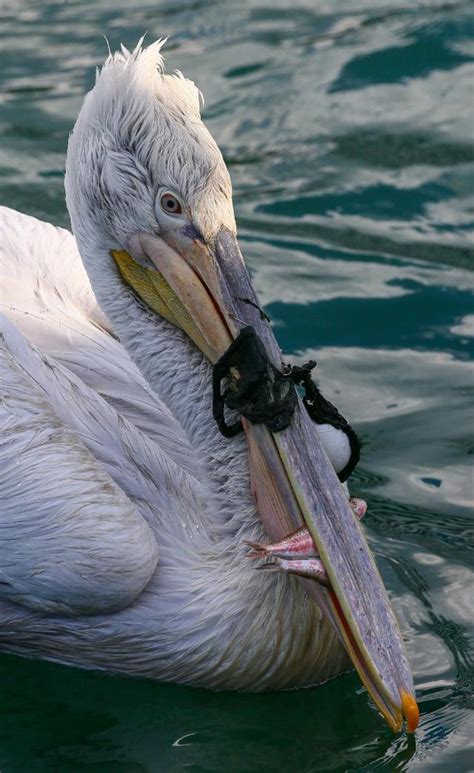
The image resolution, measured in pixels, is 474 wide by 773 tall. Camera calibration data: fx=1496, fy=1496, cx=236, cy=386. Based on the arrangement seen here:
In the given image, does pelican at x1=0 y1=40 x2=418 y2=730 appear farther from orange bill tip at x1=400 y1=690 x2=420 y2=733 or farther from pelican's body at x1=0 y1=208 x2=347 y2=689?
orange bill tip at x1=400 y1=690 x2=420 y2=733

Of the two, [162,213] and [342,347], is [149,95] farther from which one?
[342,347]

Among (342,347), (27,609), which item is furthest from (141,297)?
(342,347)

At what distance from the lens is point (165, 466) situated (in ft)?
14.1

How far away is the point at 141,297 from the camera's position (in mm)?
4336

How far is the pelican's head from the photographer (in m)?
3.90

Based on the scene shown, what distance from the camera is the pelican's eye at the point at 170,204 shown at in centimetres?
409

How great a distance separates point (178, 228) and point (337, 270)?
2457 mm

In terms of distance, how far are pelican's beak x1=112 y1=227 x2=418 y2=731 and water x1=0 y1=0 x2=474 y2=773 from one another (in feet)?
1.25

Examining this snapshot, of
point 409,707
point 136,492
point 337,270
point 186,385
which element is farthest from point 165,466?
point 337,270

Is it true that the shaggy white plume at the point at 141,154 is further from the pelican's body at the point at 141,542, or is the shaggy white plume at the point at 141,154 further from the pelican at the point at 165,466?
the pelican's body at the point at 141,542

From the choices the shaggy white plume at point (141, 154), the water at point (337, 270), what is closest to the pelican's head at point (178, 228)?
the shaggy white plume at point (141, 154)

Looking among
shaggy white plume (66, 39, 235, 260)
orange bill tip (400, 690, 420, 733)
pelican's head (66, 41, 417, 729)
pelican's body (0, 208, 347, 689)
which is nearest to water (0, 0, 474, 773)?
pelican's body (0, 208, 347, 689)

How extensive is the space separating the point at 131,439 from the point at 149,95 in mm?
970

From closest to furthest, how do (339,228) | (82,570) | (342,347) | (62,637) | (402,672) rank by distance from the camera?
1. (402,672)
2. (82,570)
3. (62,637)
4. (342,347)
5. (339,228)
